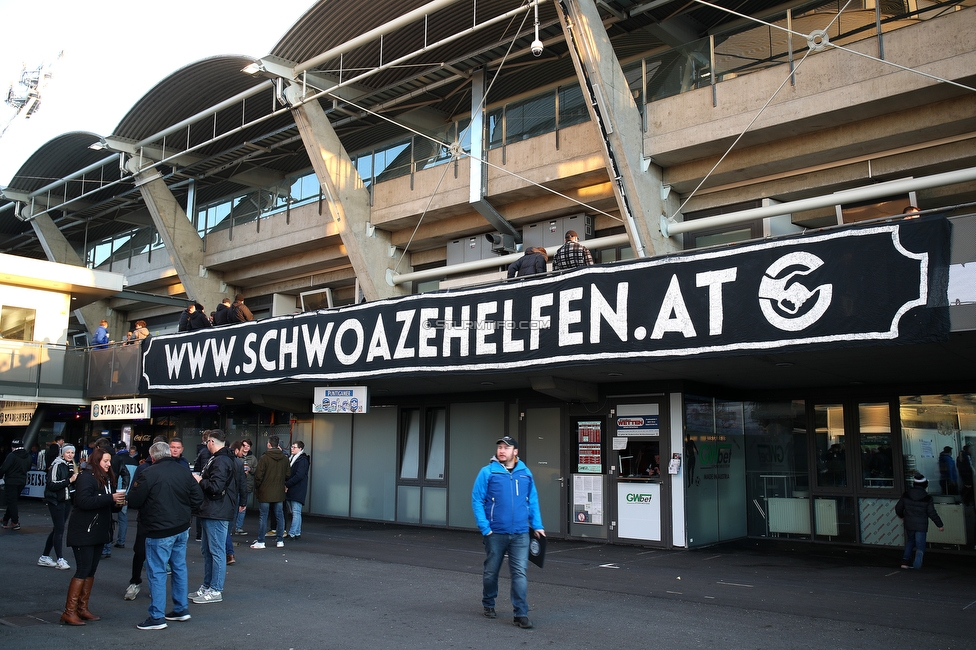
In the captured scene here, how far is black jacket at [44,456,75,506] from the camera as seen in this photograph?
11.2m

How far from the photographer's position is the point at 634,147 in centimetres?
1555

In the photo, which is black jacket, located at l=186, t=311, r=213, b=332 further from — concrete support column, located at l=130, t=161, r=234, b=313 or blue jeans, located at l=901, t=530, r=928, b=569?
blue jeans, located at l=901, t=530, r=928, b=569

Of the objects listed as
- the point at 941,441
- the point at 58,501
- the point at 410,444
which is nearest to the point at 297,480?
the point at 58,501

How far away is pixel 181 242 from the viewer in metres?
25.4

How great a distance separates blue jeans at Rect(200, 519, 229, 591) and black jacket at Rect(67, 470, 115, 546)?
104 cm

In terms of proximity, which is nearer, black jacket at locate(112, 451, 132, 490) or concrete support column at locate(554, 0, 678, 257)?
black jacket at locate(112, 451, 132, 490)

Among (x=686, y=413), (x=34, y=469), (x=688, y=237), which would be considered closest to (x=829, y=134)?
(x=688, y=237)

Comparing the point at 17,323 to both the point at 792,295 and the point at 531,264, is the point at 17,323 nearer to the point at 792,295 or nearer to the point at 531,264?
the point at 531,264

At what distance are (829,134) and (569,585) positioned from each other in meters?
9.59

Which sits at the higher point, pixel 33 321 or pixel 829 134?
pixel 829 134

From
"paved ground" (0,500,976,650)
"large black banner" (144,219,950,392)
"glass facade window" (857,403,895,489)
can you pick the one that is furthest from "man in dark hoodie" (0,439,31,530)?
"glass facade window" (857,403,895,489)

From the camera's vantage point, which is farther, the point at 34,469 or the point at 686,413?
the point at 34,469

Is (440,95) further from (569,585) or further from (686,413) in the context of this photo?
(569,585)

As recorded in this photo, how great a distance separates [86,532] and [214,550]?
4.80 ft
